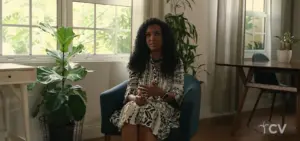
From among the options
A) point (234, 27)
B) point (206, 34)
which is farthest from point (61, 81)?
point (234, 27)

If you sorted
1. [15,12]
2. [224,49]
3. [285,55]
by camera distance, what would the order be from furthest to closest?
[224,49] < [285,55] < [15,12]

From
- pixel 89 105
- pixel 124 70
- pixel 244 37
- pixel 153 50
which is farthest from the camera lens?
pixel 244 37

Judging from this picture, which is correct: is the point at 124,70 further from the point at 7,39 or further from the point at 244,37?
the point at 244,37

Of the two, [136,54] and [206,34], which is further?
[206,34]

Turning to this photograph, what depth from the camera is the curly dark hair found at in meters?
2.54

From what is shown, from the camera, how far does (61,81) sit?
309cm

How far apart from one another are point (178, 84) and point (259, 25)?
310cm

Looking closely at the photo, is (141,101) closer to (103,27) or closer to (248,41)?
(103,27)

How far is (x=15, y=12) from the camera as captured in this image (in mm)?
3119

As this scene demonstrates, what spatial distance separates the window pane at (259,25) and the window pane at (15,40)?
318 cm

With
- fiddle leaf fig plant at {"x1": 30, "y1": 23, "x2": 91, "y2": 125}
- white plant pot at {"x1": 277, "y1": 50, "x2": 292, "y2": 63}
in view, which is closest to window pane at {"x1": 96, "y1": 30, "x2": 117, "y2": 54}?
fiddle leaf fig plant at {"x1": 30, "y1": 23, "x2": 91, "y2": 125}

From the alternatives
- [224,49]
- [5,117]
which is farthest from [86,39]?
[224,49]

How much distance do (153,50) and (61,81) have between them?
95 cm

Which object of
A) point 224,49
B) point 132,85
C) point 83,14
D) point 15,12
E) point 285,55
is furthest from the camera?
point 224,49
